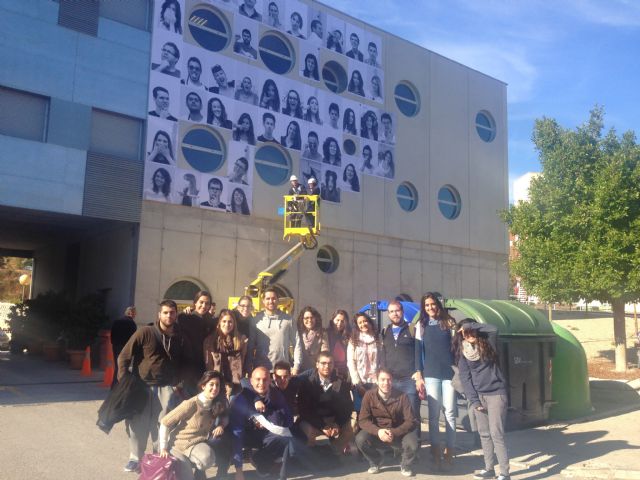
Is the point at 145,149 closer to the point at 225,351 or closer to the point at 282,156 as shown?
the point at 282,156

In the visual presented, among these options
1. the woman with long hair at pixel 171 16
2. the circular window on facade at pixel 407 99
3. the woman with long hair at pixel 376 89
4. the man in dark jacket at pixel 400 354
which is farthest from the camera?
the circular window on facade at pixel 407 99

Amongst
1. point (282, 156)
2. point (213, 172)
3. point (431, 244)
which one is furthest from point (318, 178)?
point (431, 244)

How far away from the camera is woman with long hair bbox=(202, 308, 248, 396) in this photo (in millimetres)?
6664

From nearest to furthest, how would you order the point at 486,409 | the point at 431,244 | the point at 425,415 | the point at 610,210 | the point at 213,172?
the point at 486,409
the point at 425,415
the point at 610,210
the point at 213,172
the point at 431,244

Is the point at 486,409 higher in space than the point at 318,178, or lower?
lower

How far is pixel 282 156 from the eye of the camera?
20906mm

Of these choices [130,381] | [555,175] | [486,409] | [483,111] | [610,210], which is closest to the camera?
[130,381]

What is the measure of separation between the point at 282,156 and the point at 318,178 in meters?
1.51

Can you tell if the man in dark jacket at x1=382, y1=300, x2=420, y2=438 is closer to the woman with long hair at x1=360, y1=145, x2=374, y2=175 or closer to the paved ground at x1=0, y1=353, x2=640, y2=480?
the paved ground at x1=0, y1=353, x2=640, y2=480

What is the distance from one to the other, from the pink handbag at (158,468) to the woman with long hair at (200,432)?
7 centimetres

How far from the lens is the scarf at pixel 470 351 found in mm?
6648

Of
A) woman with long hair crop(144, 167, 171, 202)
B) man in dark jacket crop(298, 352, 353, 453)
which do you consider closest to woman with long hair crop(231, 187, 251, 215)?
woman with long hair crop(144, 167, 171, 202)

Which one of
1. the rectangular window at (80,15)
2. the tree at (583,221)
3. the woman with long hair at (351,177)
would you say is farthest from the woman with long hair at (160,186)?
the tree at (583,221)

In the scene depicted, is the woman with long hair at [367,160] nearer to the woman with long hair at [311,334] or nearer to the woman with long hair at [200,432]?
the woman with long hair at [311,334]
